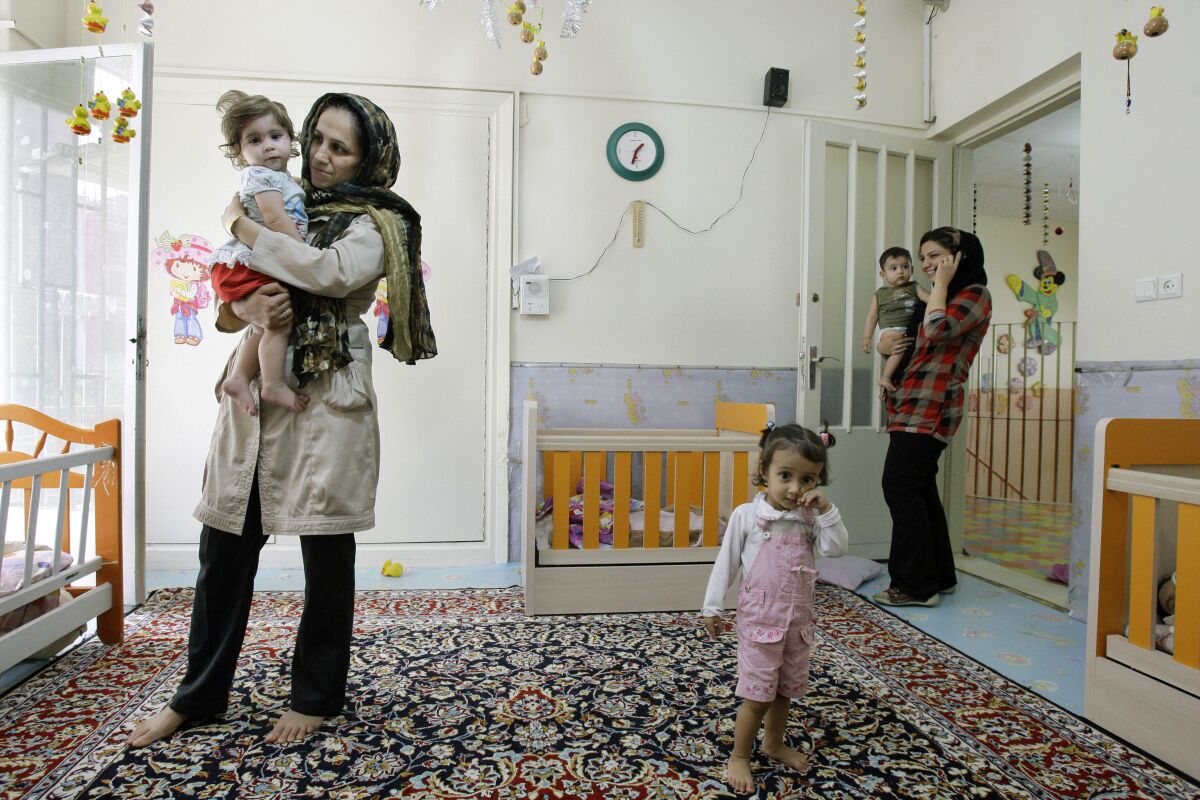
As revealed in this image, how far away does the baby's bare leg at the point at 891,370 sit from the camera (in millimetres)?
2664

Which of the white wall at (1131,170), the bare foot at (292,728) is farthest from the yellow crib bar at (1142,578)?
the bare foot at (292,728)

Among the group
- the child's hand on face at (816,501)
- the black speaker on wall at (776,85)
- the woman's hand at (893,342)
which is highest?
the black speaker on wall at (776,85)

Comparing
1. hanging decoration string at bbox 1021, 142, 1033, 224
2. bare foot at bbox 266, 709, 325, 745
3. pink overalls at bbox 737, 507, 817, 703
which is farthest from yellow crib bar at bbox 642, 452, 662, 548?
hanging decoration string at bbox 1021, 142, 1033, 224

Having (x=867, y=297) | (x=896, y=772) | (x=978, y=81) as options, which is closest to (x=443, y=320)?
(x=867, y=297)

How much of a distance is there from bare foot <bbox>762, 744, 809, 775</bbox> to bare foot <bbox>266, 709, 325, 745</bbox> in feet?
3.24

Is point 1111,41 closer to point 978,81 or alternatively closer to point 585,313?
point 978,81

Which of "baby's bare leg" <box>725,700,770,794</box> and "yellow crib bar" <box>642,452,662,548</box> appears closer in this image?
"baby's bare leg" <box>725,700,770,794</box>

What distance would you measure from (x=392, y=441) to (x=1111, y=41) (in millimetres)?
3169

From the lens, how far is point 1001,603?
2.62m

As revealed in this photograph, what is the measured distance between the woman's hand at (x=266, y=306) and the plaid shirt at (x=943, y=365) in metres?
2.12

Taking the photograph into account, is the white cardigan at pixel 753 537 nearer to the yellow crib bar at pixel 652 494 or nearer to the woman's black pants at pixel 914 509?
the yellow crib bar at pixel 652 494

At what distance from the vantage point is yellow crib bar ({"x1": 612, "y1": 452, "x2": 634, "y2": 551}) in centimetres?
245

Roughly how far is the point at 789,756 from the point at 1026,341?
5.80 metres

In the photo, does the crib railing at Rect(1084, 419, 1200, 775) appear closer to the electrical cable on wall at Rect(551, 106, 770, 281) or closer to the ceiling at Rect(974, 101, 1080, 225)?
the electrical cable on wall at Rect(551, 106, 770, 281)
